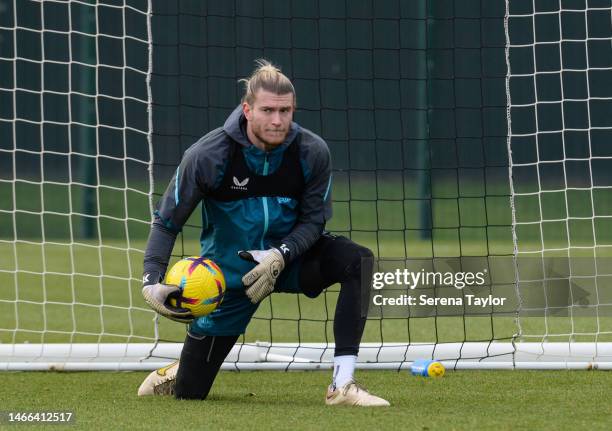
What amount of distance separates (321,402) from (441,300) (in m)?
2.73

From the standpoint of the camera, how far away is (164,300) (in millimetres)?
5098

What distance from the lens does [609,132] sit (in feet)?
48.5

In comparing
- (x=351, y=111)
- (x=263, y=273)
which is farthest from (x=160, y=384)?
(x=351, y=111)

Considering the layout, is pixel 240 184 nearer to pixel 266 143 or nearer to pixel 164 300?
pixel 266 143

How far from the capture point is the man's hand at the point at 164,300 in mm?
5086

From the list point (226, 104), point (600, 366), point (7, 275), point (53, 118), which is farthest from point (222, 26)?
point (600, 366)

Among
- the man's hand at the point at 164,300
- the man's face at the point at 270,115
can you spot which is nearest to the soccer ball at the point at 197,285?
the man's hand at the point at 164,300

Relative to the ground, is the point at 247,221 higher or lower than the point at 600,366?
higher

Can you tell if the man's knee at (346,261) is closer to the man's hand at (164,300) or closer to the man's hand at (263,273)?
the man's hand at (263,273)

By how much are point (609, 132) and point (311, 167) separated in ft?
33.1

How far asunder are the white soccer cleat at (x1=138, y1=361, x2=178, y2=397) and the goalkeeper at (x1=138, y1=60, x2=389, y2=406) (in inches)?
5.1

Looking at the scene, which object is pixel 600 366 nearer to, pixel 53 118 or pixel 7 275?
pixel 7 275

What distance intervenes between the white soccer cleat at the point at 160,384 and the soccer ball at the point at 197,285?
720 mm

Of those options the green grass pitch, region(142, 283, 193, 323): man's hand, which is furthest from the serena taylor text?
region(142, 283, 193, 323): man's hand
